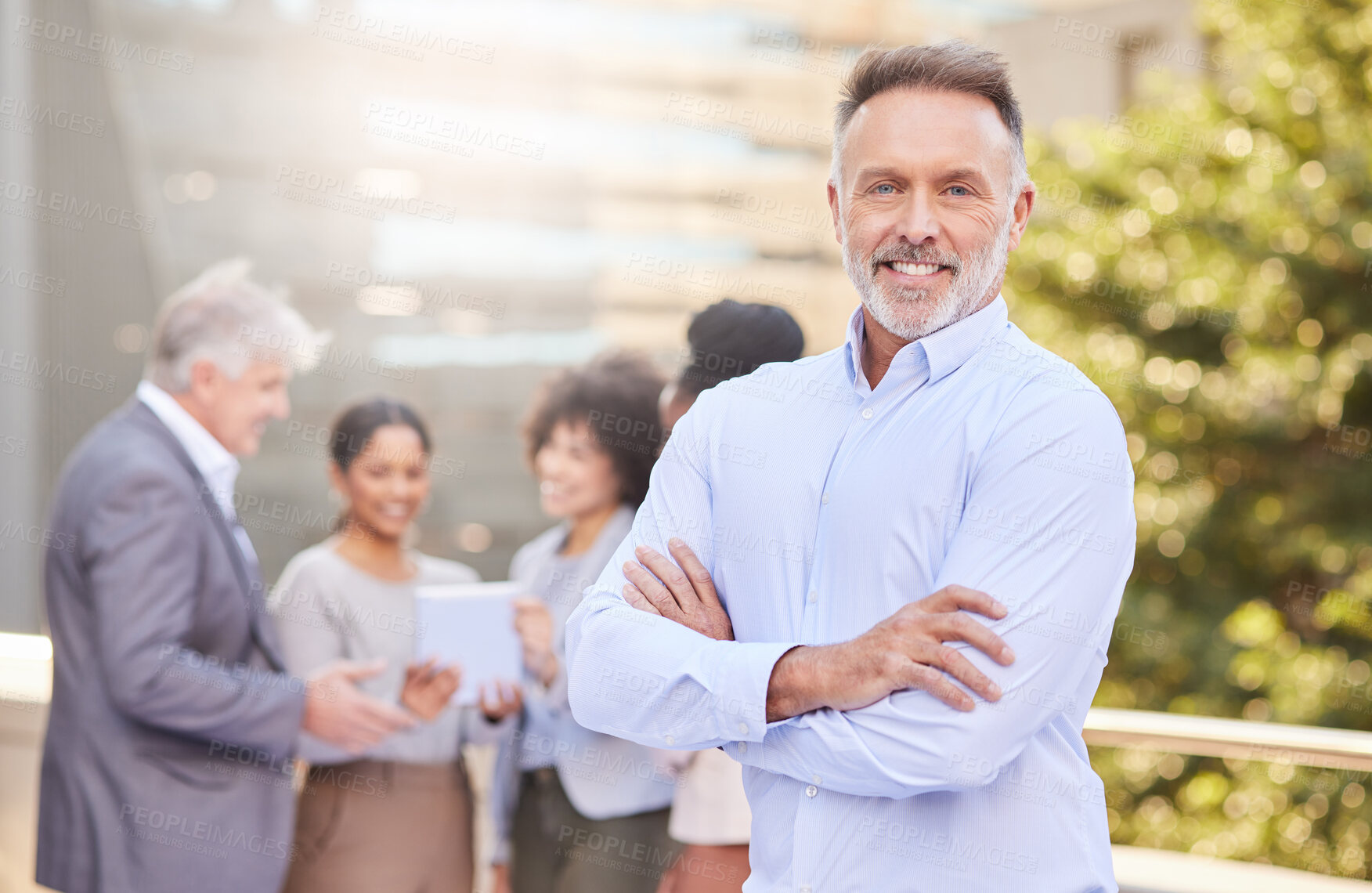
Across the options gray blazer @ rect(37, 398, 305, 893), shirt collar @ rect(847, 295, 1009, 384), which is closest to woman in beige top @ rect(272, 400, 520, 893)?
gray blazer @ rect(37, 398, 305, 893)

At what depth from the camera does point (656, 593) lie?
1.40 metres

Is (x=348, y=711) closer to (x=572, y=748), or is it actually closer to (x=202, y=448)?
(x=572, y=748)

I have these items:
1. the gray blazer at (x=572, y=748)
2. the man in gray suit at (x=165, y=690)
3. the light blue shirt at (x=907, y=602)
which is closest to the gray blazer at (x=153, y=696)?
the man in gray suit at (x=165, y=690)

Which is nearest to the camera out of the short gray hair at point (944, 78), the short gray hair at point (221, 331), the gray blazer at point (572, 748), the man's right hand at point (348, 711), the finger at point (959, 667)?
the finger at point (959, 667)

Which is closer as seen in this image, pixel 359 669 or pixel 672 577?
pixel 672 577

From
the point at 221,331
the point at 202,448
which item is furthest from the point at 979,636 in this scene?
the point at 221,331

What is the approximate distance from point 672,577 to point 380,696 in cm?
155

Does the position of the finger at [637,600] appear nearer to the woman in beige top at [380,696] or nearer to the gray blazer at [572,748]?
the gray blazer at [572,748]

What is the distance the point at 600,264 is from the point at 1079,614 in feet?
25.2

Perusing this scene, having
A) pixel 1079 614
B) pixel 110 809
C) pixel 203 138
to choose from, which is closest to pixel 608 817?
pixel 110 809

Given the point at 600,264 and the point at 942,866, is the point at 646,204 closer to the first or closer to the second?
the point at 600,264

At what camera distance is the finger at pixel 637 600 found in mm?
1401

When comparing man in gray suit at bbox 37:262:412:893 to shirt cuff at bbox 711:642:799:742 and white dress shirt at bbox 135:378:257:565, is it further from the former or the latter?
shirt cuff at bbox 711:642:799:742

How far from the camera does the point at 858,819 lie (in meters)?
1.28
